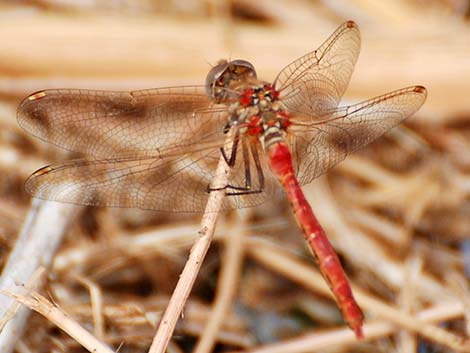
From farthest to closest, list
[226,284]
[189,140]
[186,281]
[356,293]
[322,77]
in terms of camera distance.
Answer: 1. [226,284]
2. [356,293]
3. [322,77]
4. [189,140]
5. [186,281]

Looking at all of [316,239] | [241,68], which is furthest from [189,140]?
[316,239]

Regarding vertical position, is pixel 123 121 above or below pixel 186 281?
above

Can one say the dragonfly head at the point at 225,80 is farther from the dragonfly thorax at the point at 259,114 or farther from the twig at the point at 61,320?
the twig at the point at 61,320

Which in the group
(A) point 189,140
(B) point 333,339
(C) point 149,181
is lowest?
(B) point 333,339

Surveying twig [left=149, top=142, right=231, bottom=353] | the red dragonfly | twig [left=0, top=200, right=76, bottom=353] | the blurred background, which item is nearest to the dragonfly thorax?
the red dragonfly

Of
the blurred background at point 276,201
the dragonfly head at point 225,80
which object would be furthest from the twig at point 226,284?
the dragonfly head at point 225,80

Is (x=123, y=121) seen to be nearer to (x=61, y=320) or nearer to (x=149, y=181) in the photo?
(x=149, y=181)

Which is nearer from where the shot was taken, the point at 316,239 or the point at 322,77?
the point at 316,239
